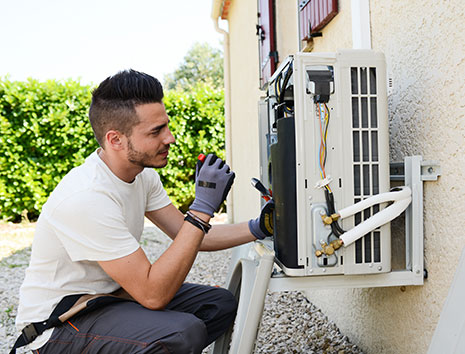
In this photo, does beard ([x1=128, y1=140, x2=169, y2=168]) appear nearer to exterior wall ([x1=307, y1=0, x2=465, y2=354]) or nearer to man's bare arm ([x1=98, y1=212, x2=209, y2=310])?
man's bare arm ([x1=98, y1=212, x2=209, y2=310])

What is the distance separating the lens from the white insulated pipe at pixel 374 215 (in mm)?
1379

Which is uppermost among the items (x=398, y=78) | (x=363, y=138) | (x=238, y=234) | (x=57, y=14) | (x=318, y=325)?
(x=57, y=14)

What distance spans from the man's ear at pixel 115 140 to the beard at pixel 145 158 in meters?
0.04

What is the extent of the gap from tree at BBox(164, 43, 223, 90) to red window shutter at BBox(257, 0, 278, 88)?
Answer: 25.6 metres

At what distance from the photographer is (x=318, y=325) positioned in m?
2.59

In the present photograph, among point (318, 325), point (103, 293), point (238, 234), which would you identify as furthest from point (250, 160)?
point (103, 293)

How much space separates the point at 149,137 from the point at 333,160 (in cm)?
72

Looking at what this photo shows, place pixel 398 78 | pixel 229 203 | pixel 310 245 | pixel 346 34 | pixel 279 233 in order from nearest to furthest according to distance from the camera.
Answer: pixel 310 245 < pixel 279 233 < pixel 398 78 < pixel 346 34 < pixel 229 203

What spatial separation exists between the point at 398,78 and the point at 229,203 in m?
5.34

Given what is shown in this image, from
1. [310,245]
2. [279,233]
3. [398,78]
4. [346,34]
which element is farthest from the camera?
[346,34]

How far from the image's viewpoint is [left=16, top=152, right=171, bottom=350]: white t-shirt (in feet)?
4.99

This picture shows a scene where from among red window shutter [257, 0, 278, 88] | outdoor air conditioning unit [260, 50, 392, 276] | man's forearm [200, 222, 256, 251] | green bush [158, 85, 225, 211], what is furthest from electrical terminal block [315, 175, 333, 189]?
green bush [158, 85, 225, 211]

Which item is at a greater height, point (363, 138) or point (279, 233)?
point (363, 138)

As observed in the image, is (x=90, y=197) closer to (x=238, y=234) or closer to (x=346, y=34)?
(x=238, y=234)
